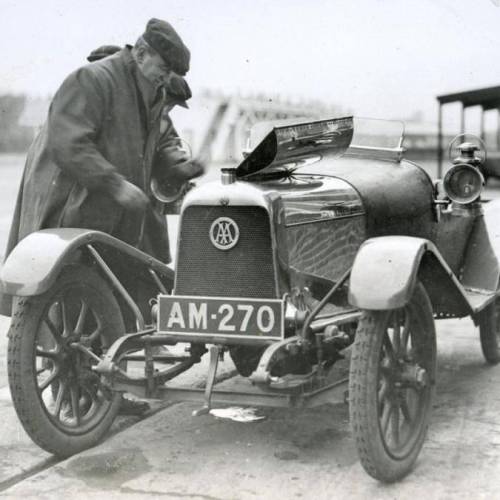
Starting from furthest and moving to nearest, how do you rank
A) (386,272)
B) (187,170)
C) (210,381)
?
1. (187,170)
2. (210,381)
3. (386,272)

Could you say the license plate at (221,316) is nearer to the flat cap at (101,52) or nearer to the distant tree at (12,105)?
the flat cap at (101,52)

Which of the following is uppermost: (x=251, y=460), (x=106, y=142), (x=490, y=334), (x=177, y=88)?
(x=177, y=88)

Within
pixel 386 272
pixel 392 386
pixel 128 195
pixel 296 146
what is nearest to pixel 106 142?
pixel 128 195

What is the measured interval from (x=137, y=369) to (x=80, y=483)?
1.86m

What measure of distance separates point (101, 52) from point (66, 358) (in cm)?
227

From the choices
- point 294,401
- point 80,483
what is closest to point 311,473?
point 294,401

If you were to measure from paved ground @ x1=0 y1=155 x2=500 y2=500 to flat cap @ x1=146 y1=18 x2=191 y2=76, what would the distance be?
1823mm

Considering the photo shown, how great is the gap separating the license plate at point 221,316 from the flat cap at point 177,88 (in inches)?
50.0

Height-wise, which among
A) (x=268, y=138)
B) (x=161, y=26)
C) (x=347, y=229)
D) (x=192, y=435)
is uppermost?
(x=161, y=26)

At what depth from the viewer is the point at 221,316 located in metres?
3.48

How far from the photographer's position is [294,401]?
3312 millimetres

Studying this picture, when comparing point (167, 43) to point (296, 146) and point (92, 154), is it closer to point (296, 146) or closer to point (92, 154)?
point (92, 154)

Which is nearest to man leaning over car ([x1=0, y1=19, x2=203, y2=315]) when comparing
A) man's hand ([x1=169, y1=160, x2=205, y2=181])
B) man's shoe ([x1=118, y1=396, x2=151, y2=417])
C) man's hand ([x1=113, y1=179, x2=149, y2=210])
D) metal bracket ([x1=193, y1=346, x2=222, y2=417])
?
man's hand ([x1=113, y1=179, x2=149, y2=210])

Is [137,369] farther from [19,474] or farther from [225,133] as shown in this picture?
[225,133]
